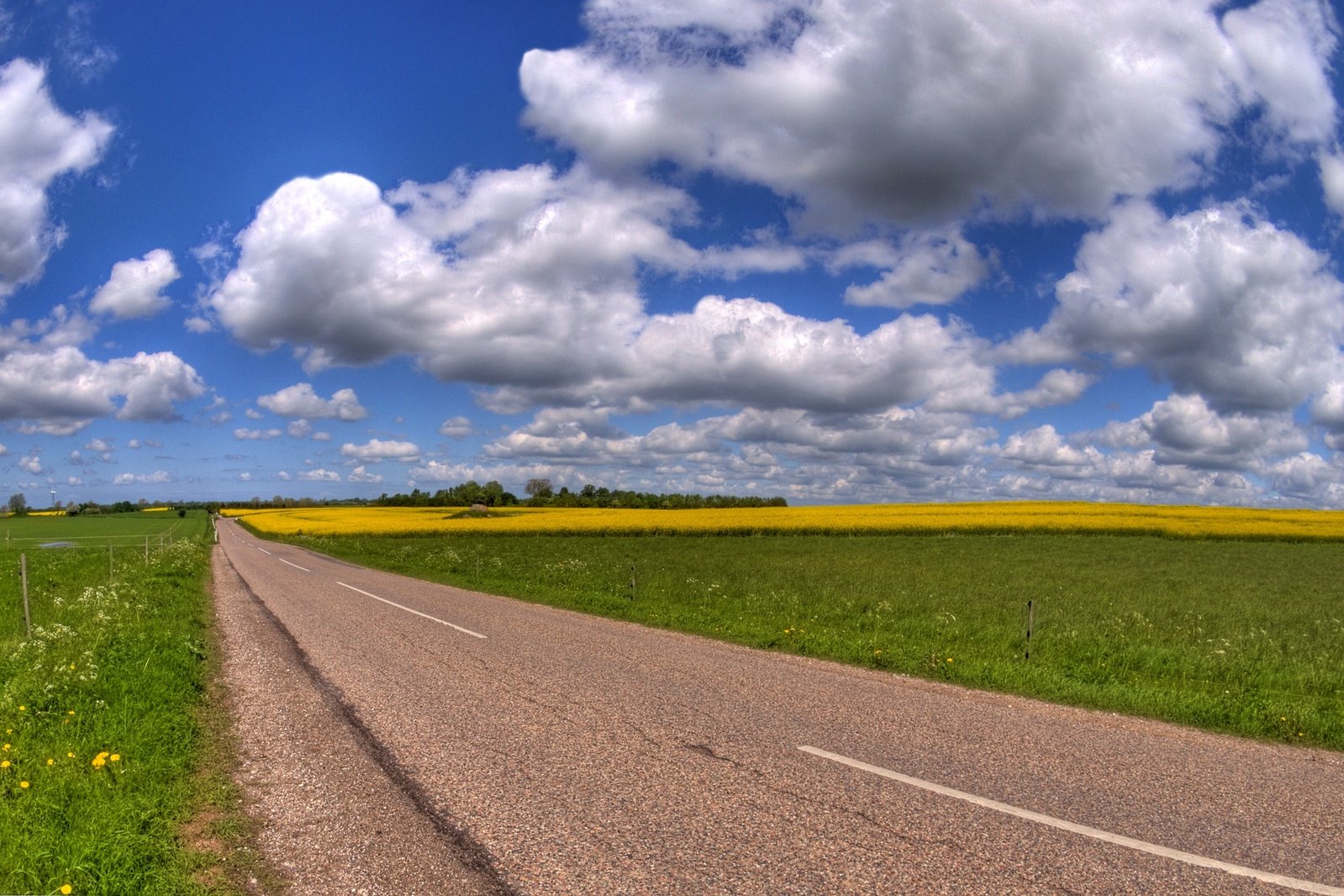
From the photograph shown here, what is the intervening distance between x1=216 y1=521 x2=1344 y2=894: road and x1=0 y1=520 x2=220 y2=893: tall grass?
86 cm

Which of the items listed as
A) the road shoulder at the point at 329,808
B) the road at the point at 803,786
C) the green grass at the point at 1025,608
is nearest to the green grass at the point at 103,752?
the road shoulder at the point at 329,808

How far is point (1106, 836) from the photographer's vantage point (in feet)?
17.2

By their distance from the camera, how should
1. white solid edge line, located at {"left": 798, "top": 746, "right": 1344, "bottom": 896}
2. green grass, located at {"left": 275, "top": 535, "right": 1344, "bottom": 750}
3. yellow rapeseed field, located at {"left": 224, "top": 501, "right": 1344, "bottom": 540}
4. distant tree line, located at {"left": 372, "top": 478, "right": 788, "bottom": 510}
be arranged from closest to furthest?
white solid edge line, located at {"left": 798, "top": 746, "right": 1344, "bottom": 896}, green grass, located at {"left": 275, "top": 535, "right": 1344, "bottom": 750}, yellow rapeseed field, located at {"left": 224, "top": 501, "right": 1344, "bottom": 540}, distant tree line, located at {"left": 372, "top": 478, "right": 788, "bottom": 510}

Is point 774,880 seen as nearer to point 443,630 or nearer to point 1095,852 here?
point 1095,852

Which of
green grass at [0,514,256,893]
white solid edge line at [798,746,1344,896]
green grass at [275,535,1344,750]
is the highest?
green grass at [0,514,256,893]

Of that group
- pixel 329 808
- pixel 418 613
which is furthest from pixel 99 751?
pixel 418 613

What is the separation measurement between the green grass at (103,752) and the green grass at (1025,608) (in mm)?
8228

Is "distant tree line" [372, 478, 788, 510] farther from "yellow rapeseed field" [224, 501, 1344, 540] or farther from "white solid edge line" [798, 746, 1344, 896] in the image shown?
"white solid edge line" [798, 746, 1344, 896]

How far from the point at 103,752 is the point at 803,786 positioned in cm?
565

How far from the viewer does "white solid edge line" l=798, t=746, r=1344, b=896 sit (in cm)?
467

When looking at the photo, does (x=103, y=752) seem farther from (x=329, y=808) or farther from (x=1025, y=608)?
(x=1025, y=608)

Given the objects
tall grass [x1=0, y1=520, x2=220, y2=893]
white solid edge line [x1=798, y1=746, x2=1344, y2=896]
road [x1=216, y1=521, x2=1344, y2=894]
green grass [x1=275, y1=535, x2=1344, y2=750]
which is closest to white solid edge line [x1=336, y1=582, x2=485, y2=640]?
road [x1=216, y1=521, x2=1344, y2=894]

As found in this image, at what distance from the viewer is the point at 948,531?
48.1m

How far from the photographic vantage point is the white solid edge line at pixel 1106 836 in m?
4.67
